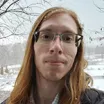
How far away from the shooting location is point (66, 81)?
2.09 ft

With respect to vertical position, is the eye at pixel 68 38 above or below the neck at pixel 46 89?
above

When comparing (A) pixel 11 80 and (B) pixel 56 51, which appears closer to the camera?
(B) pixel 56 51

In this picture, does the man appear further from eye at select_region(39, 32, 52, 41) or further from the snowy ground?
the snowy ground

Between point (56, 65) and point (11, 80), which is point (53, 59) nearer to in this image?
point (56, 65)

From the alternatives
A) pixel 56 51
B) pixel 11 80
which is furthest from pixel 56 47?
pixel 11 80

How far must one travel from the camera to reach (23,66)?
2.30 feet

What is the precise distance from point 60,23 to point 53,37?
5 centimetres

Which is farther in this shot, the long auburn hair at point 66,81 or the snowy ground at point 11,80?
the snowy ground at point 11,80

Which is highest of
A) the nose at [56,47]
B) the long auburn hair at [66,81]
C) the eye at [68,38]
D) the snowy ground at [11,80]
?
the eye at [68,38]

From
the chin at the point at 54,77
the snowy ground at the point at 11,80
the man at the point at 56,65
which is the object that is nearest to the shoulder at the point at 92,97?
the man at the point at 56,65

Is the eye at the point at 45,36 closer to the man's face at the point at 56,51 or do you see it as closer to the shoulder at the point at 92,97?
the man's face at the point at 56,51

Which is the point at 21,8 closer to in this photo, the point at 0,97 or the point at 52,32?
the point at 0,97

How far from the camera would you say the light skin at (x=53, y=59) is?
567 mm

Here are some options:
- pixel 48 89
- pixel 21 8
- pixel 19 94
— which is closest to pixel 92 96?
pixel 48 89
